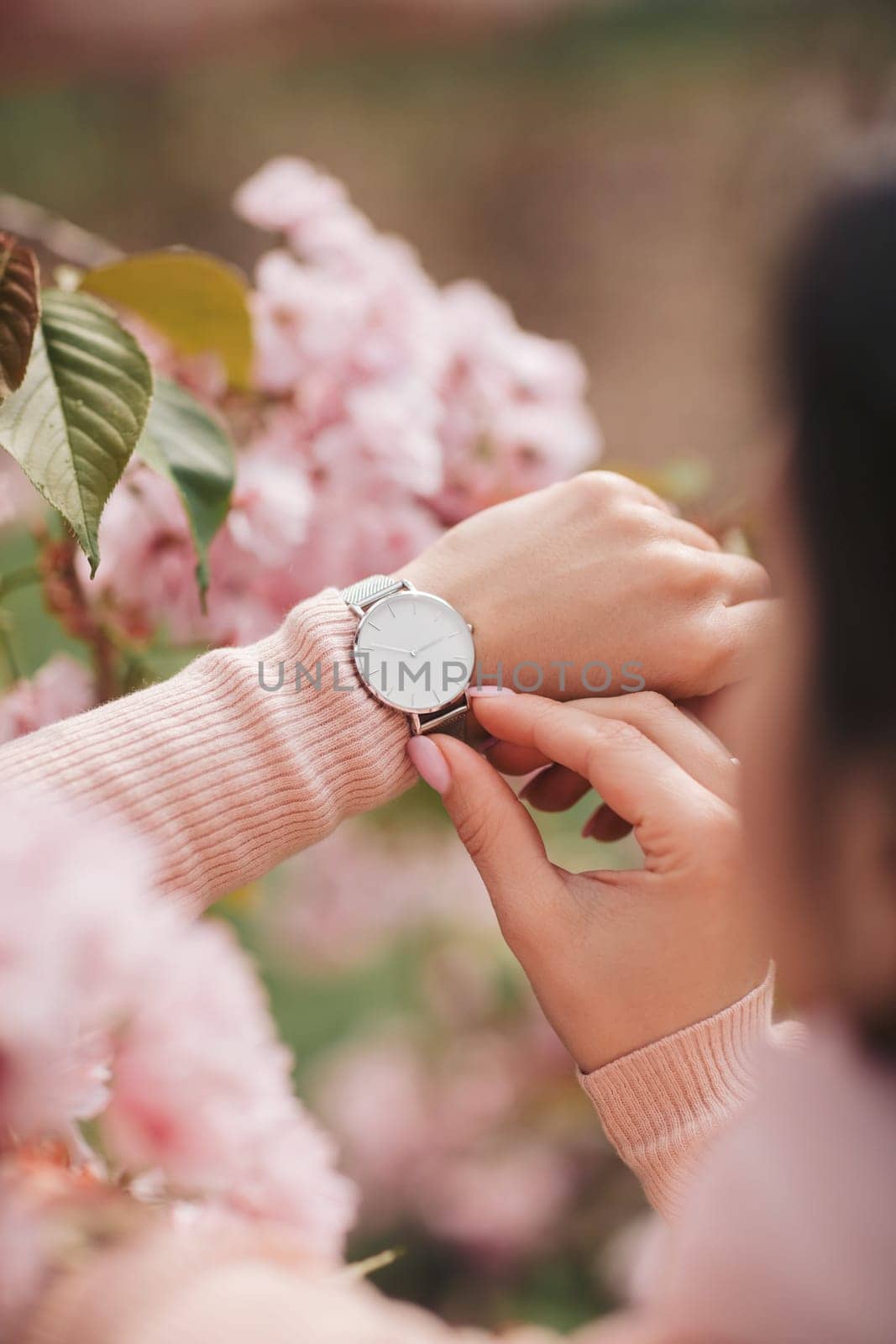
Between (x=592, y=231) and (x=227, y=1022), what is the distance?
1.83m

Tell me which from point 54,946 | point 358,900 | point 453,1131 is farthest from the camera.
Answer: point 453,1131

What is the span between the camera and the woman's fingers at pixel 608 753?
47 centimetres

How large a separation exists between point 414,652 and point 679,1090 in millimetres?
234

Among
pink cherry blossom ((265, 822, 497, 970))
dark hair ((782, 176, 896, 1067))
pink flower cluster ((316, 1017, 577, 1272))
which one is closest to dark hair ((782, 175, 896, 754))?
dark hair ((782, 176, 896, 1067))

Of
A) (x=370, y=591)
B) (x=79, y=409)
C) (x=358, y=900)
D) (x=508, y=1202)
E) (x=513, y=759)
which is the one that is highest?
(x=79, y=409)

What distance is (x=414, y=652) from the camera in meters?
0.54

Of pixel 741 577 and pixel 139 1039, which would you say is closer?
pixel 139 1039

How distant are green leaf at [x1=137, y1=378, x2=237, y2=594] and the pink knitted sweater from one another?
62 millimetres

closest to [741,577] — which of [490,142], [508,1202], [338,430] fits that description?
[338,430]

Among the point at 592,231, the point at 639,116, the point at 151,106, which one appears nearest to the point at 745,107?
the point at 639,116

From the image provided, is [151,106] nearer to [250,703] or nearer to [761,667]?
[250,703]

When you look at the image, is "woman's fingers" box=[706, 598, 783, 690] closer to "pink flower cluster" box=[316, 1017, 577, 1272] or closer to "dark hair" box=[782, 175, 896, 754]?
"dark hair" box=[782, 175, 896, 754]

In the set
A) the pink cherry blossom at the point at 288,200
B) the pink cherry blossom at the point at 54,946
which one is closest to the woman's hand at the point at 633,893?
the pink cherry blossom at the point at 54,946

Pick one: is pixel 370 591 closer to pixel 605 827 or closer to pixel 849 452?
pixel 605 827
